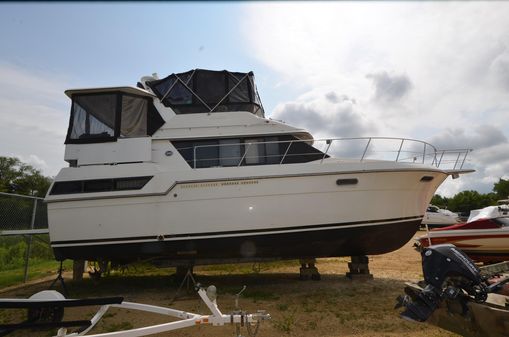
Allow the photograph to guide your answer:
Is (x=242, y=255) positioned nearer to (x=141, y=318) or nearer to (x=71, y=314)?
(x=141, y=318)

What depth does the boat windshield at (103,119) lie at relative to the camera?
6582 mm

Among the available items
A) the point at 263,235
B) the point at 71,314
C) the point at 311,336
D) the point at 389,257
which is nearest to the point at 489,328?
the point at 311,336

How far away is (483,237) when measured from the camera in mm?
7277

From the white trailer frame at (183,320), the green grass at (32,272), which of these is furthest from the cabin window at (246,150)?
the green grass at (32,272)

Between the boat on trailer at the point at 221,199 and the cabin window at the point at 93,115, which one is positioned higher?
the cabin window at the point at 93,115

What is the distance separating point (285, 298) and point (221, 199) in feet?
6.69

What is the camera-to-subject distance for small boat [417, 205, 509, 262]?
23.4 ft

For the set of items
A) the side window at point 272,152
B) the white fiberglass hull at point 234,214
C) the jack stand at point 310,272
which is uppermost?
the side window at point 272,152

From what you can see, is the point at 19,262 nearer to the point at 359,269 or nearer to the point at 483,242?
the point at 359,269

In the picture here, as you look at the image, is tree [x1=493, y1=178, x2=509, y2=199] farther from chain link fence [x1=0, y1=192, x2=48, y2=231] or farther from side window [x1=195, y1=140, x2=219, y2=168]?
chain link fence [x1=0, y1=192, x2=48, y2=231]

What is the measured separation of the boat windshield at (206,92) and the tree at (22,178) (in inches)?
1491

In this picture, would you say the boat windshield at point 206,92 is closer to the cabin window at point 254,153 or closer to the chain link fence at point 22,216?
the cabin window at point 254,153

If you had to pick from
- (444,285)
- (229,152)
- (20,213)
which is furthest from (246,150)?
(20,213)

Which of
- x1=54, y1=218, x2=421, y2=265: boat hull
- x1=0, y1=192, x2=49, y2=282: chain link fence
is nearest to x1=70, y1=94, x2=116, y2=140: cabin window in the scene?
x1=0, y1=192, x2=49, y2=282: chain link fence
